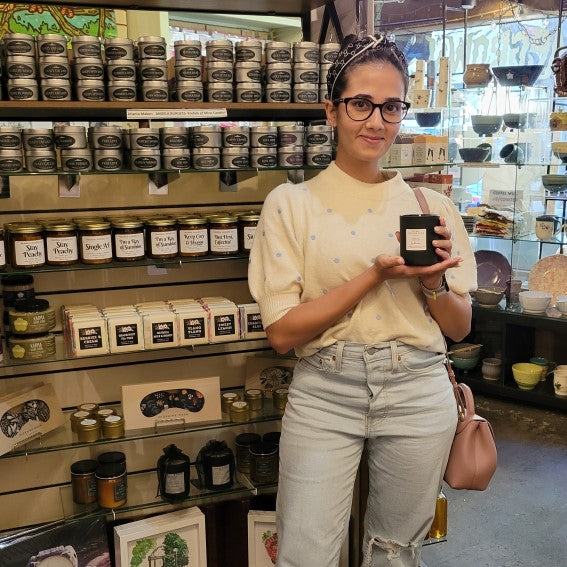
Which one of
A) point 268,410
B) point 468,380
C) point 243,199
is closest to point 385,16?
point 468,380

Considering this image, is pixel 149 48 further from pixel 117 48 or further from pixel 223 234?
pixel 223 234

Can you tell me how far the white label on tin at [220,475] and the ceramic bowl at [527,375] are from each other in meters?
2.42

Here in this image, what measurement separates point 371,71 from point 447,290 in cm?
52

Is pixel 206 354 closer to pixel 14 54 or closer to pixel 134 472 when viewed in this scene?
pixel 134 472

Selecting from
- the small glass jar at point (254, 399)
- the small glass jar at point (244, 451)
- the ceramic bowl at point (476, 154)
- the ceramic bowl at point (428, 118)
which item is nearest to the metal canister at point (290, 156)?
the small glass jar at point (254, 399)

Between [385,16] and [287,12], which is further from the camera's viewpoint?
[385,16]

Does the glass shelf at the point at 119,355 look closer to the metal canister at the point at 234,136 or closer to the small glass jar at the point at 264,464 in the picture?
the small glass jar at the point at 264,464

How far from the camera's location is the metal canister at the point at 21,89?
2.01 meters

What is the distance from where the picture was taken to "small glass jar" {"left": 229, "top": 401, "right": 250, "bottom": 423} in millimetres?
2465

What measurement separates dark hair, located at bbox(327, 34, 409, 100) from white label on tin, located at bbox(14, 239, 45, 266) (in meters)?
0.95

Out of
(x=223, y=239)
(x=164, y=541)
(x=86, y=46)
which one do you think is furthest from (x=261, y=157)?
(x=164, y=541)

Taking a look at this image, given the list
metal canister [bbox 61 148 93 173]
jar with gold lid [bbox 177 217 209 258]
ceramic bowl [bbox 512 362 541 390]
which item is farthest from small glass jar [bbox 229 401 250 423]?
ceramic bowl [bbox 512 362 541 390]

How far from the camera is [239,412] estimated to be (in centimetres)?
246

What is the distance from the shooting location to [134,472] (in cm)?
258
